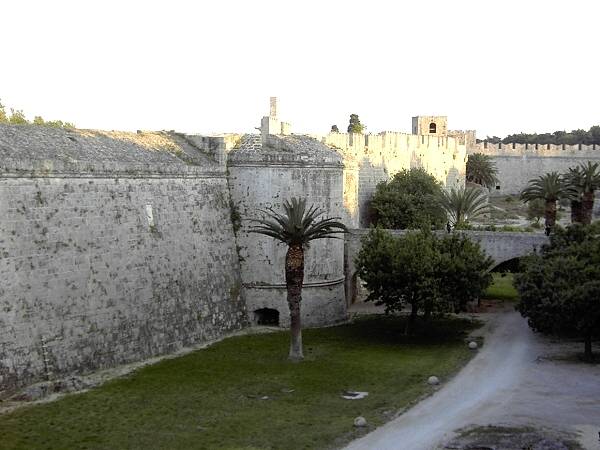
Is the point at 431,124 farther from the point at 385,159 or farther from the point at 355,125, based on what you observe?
the point at 385,159

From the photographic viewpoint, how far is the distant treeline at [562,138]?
95000mm

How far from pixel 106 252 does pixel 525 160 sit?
52461 mm

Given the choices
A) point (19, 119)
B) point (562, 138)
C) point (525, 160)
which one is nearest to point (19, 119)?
point (19, 119)

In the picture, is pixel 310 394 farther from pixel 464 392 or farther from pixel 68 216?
pixel 68 216

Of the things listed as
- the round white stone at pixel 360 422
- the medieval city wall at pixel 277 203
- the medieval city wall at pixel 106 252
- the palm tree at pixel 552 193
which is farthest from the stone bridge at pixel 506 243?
the round white stone at pixel 360 422

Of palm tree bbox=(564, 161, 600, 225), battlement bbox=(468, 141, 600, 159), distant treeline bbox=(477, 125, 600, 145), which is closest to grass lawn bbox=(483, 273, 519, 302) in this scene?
palm tree bbox=(564, 161, 600, 225)

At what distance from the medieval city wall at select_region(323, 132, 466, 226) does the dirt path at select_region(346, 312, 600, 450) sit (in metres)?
15.7

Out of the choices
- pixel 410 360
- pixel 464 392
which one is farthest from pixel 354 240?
pixel 464 392

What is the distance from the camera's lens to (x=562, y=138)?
323 ft

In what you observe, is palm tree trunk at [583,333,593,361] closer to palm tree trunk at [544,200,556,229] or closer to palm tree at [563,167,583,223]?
palm tree trunk at [544,200,556,229]

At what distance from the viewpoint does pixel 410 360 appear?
1012 inches

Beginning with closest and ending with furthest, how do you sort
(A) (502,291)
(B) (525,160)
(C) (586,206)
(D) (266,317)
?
(D) (266,317), (C) (586,206), (A) (502,291), (B) (525,160)

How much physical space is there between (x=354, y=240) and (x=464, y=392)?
14.0 metres

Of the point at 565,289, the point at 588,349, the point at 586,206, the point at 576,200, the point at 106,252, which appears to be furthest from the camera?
the point at 576,200
